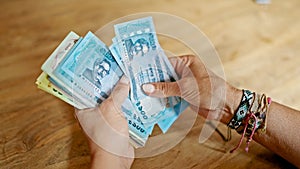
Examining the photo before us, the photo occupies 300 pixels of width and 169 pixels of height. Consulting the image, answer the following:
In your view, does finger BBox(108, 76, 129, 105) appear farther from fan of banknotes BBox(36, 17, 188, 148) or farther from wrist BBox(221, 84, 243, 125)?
wrist BBox(221, 84, 243, 125)

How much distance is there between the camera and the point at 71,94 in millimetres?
908

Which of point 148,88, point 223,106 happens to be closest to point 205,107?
point 223,106

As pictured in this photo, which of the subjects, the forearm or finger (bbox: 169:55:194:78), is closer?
the forearm

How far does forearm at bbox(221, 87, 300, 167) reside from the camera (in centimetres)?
89

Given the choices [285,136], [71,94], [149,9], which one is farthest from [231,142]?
[149,9]

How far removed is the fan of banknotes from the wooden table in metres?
0.10

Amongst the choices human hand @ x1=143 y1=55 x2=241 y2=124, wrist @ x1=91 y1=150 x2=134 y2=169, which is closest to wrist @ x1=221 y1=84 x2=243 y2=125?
human hand @ x1=143 y1=55 x2=241 y2=124

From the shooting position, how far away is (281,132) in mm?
898

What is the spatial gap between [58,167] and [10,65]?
1.53 ft

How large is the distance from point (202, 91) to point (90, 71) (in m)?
0.29

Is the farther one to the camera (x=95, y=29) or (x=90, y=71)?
(x=95, y=29)

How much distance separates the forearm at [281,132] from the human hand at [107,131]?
0.93 feet

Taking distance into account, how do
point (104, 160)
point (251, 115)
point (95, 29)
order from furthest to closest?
point (95, 29), point (251, 115), point (104, 160)

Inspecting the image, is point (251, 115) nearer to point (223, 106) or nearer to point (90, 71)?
point (223, 106)
